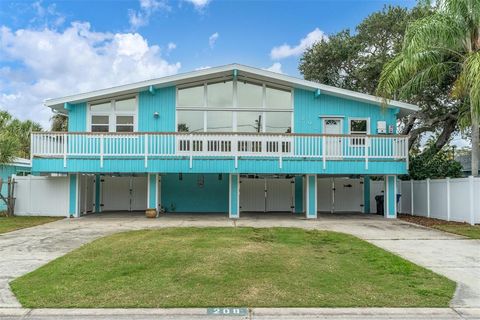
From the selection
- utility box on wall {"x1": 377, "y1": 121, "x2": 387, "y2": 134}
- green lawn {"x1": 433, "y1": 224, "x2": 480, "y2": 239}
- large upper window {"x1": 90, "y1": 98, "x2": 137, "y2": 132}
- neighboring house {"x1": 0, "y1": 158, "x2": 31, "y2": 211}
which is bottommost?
green lawn {"x1": 433, "y1": 224, "x2": 480, "y2": 239}

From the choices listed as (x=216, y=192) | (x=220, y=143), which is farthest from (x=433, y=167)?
(x=216, y=192)

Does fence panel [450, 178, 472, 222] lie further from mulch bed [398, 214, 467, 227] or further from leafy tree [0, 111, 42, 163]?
leafy tree [0, 111, 42, 163]

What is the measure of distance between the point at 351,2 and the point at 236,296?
17.8m

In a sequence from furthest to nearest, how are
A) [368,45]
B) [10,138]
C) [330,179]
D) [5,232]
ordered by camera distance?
[368,45] < [330,179] < [10,138] < [5,232]

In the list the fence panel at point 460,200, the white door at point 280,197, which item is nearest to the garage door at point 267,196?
the white door at point 280,197

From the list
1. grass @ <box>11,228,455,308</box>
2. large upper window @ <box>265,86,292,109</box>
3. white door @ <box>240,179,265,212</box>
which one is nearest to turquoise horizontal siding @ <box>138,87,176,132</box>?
large upper window @ <box>265,86,292,109</box>

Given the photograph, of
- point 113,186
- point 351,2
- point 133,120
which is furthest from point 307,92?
point 113,186

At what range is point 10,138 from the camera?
16.3 metres

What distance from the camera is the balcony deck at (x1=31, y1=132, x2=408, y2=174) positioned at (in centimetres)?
1508

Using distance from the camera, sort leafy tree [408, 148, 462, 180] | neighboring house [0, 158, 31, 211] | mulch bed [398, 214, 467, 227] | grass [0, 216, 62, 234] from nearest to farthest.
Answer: grass [0, 216, 62, 234], mulch bed [398, 214, 467, 227], leafy tree [408, 148, 462, 180], neighboring house [0, 158, 31, 211]

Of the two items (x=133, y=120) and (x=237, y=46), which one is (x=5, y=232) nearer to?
(x=133, y=120)

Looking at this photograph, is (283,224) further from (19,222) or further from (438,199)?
(19,222)

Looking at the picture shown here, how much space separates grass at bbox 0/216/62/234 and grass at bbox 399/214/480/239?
13.2m

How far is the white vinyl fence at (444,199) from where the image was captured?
521 inches
